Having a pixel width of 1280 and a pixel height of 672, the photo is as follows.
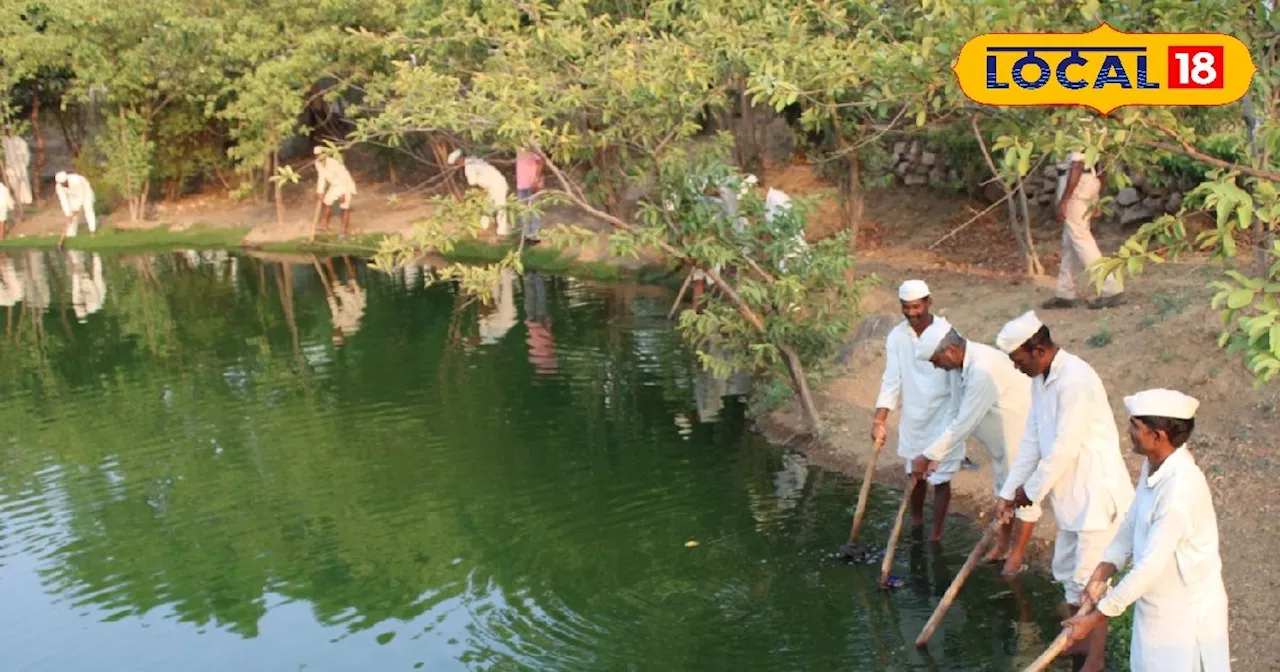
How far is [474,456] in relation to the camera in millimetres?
11078

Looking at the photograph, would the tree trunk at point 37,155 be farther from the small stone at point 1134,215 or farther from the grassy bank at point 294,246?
the small stone at point 1134,215

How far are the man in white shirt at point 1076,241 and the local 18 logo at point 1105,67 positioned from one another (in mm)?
4170

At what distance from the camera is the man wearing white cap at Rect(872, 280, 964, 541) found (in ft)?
26.8

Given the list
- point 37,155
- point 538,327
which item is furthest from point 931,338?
point 37,155

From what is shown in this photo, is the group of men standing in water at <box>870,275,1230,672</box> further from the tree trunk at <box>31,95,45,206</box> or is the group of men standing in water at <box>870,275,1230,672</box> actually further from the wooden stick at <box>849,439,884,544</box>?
the tree trunk at <box>31,95,45,206</box>

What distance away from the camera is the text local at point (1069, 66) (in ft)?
21.7

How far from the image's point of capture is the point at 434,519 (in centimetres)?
966

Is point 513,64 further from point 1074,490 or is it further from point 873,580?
point 1074,490

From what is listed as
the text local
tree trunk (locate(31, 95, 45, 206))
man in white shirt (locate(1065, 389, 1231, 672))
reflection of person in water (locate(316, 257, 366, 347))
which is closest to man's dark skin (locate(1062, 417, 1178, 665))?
man in white shirt (locate(1065, 389, 1231, 672))

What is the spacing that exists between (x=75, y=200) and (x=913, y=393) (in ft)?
64.4

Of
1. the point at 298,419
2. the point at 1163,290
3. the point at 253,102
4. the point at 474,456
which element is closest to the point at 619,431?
the point at 474,456

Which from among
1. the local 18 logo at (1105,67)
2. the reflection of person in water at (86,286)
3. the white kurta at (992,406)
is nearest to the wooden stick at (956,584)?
the white kurta at (992,406)

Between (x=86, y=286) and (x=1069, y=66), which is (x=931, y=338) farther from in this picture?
(x=86, y=286)

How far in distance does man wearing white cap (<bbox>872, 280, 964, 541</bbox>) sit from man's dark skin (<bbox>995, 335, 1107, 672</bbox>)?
130 cm
